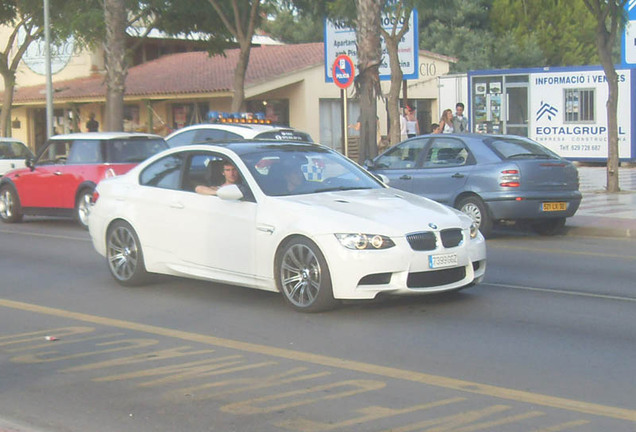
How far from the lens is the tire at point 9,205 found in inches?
713

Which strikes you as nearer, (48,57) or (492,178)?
(492,178)

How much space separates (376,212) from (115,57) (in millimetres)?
16871

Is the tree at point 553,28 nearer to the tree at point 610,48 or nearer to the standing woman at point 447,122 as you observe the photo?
the standing woman at point 447,122

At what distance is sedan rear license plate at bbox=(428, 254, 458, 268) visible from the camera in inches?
332

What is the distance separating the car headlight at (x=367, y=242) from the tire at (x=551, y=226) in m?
7.23

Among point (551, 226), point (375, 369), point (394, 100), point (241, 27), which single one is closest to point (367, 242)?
point (375, 369)

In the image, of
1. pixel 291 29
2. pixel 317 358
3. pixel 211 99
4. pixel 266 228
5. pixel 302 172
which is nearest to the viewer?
pixel 317 358

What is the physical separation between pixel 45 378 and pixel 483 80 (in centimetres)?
2678

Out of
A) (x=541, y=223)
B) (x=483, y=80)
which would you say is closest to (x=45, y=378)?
(x=541, y=223)

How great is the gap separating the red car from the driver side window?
4.20m

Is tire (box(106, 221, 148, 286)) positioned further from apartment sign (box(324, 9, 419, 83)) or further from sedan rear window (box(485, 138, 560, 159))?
apartment sign (box(324, 9, 419, 83))

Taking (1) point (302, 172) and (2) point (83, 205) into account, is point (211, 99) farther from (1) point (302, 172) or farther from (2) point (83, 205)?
(1) point (302, 172)

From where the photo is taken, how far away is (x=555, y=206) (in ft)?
46.9

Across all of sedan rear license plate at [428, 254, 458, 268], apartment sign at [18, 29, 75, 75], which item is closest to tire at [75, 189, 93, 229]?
sedan rear license plate at [428, 254, 458, 268]
